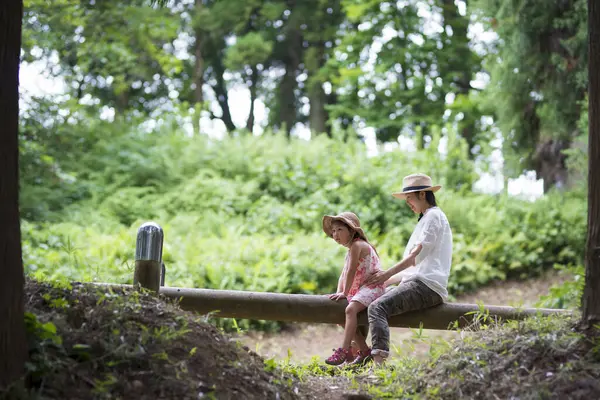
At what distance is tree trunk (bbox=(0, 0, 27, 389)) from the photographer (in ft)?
9.75

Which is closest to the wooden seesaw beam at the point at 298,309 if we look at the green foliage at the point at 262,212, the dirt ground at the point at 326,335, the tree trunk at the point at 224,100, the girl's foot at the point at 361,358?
the girl's foot at the point at 361,358

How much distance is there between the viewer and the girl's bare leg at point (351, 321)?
5.08 meters

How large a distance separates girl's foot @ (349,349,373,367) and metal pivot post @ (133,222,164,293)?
1615 millimetres

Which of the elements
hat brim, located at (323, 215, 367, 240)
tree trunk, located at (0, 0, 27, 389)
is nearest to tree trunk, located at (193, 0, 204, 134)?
hat brim, located at (323, 215, 367, 240)

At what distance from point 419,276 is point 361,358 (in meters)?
0.78

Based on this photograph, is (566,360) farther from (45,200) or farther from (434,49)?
(434,49)

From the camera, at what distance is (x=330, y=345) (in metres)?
9.33

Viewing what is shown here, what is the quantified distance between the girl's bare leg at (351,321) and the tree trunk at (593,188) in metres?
1.76

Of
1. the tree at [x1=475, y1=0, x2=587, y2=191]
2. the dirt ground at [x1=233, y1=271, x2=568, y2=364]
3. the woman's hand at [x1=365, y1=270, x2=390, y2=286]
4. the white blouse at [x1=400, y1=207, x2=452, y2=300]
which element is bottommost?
the dirt ground at [x1=233, y1=271, x2=568, y2=364]

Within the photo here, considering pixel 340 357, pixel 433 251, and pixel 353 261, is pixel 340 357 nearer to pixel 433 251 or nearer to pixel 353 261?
pixel 353 261

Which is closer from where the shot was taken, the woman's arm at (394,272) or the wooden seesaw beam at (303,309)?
the woman's arm at (394,272)

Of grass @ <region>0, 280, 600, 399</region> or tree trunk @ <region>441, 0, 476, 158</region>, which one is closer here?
grass @ <region>0, 280, 600, 399</region>

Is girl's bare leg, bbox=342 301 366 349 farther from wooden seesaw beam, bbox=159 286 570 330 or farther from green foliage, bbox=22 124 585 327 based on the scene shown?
green foliage, bbox=22 124 585 327

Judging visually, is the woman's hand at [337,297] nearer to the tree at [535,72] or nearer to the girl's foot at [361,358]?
the girl's foot at [361,358]
